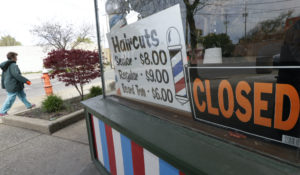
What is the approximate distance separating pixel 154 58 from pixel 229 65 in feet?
1.96

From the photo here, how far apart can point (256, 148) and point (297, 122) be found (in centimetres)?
21

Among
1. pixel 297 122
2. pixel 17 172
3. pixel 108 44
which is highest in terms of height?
pixel 108 44

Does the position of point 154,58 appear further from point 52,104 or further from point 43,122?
point 52,104

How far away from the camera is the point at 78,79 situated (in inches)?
201

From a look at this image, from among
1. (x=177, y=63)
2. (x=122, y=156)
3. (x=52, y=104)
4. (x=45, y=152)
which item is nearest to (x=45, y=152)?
(x=45, y=152)

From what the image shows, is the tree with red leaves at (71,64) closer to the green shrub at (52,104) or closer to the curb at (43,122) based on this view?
the green shrub at (52,104)

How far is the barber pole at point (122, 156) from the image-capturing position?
1.22 m

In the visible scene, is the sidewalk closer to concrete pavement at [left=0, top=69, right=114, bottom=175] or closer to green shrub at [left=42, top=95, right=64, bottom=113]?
concrete pavement at [left=0, top=69, right=114, bottom=175]

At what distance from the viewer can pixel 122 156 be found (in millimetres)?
1649

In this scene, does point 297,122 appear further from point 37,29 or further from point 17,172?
point 37,29

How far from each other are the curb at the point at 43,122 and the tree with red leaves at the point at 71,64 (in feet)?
3.67

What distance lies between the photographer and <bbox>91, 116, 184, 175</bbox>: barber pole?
1.22 metres

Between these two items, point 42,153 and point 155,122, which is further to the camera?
point 42,153

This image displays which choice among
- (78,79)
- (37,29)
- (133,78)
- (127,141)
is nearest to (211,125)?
(127,141)
